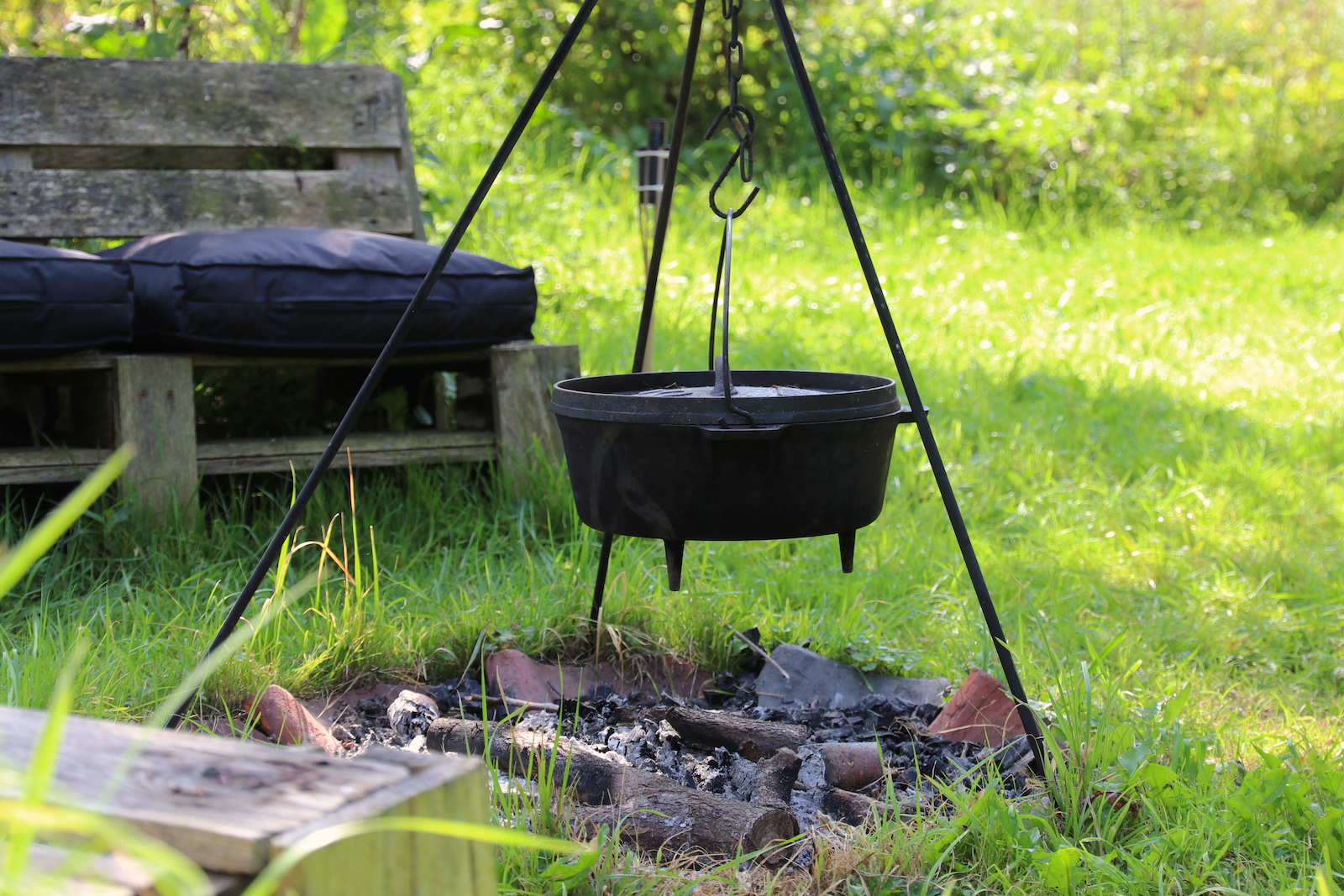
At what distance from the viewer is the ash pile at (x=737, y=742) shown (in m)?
1.65

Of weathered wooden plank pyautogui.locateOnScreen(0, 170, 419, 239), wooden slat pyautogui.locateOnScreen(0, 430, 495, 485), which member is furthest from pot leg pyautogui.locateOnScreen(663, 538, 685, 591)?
weathered wooden plank pyautogui.locateOnScreen(0, 170, 419, 239)

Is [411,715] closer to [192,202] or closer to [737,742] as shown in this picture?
[737,742]

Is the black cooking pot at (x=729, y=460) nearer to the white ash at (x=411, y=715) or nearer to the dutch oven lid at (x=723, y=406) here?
the dutch oven lid at (x=723, y=406)

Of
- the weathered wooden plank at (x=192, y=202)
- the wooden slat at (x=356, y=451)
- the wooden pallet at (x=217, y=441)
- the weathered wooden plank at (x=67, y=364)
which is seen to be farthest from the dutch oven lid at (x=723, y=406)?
the weathered wooden plank at (x=192, y=202)

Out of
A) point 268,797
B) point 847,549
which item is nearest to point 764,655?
point 847,549

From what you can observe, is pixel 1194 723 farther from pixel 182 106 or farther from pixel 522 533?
pixel 182 106

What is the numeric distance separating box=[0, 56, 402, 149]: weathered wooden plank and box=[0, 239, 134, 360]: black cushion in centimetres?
96

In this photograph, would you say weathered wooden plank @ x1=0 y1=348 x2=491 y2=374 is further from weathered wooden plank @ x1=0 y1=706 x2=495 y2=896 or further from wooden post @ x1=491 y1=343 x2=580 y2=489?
weathered wooden plank @ x1=0 y1=706 x2=495 y2=896

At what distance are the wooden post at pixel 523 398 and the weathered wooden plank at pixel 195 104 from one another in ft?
3.26

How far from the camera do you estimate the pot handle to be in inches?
62.7

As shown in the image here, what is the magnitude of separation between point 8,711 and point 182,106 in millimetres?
2833

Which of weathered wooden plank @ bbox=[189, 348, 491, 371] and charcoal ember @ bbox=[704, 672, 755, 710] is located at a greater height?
weathered wooden plank @ bbox=[189, 348, 491, 371]

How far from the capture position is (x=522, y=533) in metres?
2.77

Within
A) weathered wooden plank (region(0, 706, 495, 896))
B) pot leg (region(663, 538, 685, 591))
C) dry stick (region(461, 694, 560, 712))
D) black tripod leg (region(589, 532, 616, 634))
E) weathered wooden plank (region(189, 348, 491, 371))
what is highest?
weathered wooden plank (region(189, 348, 491, 371))
